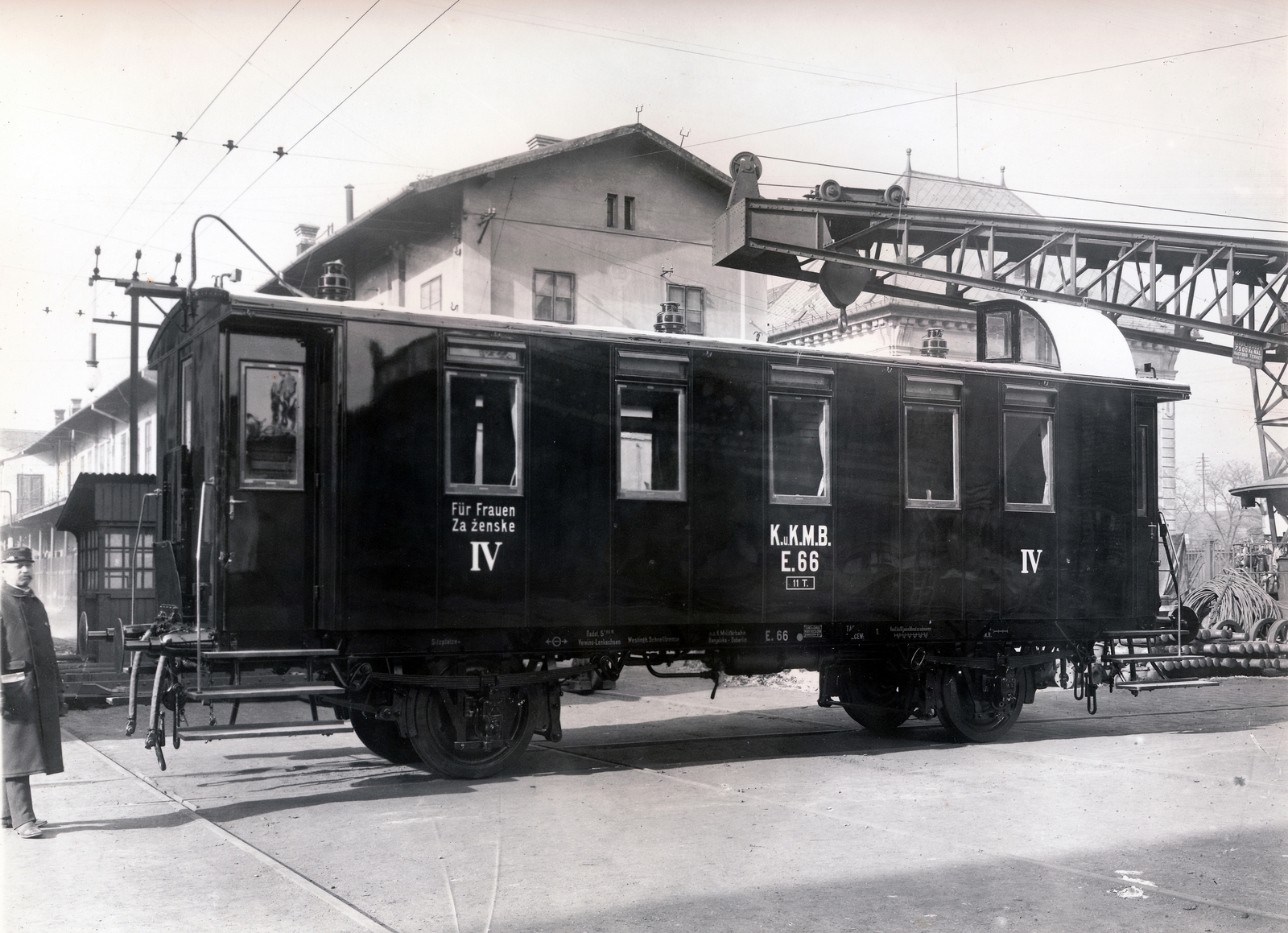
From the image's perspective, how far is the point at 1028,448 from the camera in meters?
11.7

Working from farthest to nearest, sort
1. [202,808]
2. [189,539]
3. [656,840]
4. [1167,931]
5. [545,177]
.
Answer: [545,177]
[189,539]
[202,808]
[656,840]
[1167,931]

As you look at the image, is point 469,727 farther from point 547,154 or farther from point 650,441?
point 547,154

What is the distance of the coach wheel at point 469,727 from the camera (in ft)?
30.2

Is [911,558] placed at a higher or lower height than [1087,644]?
higher

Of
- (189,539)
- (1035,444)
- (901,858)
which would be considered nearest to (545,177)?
(1035,444)

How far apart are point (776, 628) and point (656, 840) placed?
3.58 meters

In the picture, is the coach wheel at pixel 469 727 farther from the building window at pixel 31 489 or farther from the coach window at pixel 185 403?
the building window at pixel 31 489

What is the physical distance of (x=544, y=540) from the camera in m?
9.48

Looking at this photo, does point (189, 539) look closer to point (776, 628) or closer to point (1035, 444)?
point (776, 628)

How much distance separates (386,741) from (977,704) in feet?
18.7

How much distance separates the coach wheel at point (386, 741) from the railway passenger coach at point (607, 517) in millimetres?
21

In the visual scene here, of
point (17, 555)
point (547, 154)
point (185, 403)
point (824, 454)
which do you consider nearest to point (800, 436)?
point (824, 454)

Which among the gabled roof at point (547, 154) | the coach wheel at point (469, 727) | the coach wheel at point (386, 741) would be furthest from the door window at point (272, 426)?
the gabled roof at point (547, 154)

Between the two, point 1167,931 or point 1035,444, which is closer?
point 1167,931
